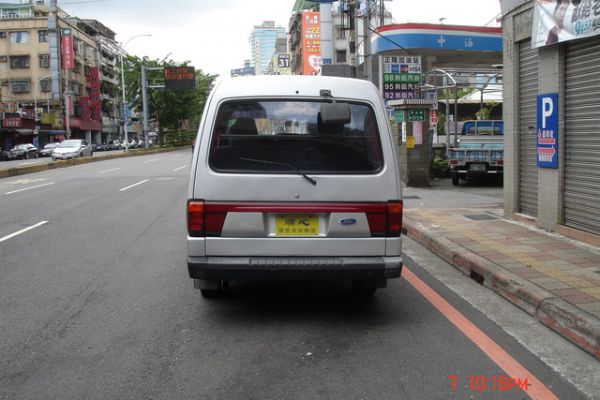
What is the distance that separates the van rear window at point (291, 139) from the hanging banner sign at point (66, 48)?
64.8 m

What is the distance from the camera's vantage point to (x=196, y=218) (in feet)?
14.8

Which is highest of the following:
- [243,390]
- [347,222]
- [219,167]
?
[219,167]

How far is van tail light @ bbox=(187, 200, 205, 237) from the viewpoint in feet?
14.7

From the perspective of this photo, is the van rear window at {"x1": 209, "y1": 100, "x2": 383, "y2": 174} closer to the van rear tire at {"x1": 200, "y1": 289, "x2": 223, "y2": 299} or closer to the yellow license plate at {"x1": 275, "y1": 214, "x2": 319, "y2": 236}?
the yellow license plate at {"x1": 275, "y1": 214, "x2": 319, "y2": 236}

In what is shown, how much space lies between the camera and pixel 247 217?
177 inches

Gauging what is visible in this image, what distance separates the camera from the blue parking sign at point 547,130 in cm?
786

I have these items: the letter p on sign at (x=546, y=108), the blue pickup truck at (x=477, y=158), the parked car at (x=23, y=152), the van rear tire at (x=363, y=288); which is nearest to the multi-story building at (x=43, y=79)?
the parked car at (x=23, y=152)

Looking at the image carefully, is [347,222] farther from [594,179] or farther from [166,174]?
[166,174]

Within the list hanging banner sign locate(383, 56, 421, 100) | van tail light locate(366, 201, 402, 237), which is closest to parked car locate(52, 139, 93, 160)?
hanging banner sign locate(383, 56, 421, 100)

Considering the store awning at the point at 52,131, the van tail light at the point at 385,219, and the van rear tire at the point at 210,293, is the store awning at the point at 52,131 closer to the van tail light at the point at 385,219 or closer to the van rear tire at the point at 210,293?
the van rear tire at the point at 210,293

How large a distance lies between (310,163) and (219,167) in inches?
28.4

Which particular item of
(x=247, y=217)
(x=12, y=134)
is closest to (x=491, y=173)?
(x=247, y=217)

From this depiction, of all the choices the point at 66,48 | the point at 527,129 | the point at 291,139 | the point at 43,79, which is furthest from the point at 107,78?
the point at 291,139

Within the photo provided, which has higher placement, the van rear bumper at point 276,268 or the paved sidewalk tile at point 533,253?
the van rear bumper at point 276,268
